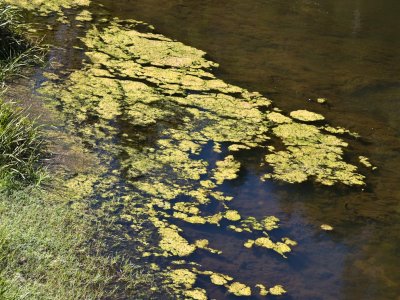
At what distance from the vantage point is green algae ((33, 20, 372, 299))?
3.75 meters

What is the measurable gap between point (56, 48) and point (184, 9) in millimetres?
2253

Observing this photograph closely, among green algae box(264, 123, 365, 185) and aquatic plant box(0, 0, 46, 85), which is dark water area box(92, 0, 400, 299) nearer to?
green algae box(264, 123, 365, 185)

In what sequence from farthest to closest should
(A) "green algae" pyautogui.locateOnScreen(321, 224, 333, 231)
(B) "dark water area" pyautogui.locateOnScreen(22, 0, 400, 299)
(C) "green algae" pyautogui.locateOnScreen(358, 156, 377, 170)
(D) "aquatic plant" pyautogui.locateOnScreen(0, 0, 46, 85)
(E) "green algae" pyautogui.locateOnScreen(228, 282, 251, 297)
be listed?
(D) "aquatic plant" pyautogui.locateOnScreen(0, 0, 46, 85) → (C) "green algae" pyautogui.locateOnScreen(358, 156, 377, 170) → (A) "green algae" pyautogui.locateOnScreen(321, 224, 333, 231) → (B) "dark water area" pyautogui.locateOnScreen(22, 0, 400, 299) → (E) "green algae" pyautogui.locateOnScreen(228, 282, 251, 297)

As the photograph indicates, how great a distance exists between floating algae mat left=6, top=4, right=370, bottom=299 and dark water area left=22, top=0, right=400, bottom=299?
0.09 m

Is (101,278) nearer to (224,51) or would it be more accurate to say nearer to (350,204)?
(350,204)

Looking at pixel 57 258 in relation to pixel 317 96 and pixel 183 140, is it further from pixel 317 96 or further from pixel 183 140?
pixel 317 96

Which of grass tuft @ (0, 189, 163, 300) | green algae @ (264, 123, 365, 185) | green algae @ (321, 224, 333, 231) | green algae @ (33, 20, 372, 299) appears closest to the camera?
grass tuft @ (0, 189, 163, 300)

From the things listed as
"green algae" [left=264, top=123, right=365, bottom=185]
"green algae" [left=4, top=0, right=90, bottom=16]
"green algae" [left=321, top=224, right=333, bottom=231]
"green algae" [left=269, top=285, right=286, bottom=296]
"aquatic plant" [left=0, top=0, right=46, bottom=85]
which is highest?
"aquatic plant" [left=0, top=0, right=46, bottom=85]

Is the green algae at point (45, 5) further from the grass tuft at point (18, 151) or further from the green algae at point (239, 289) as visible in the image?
the green algae at point (239, 289)

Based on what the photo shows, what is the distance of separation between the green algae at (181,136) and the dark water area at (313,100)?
4.4 inches

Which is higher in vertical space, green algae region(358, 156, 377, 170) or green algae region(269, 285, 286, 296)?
green algae region(269, 285, 286, 296)

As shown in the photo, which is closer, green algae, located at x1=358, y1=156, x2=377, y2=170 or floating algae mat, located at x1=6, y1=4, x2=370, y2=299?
floating algae mat, located at x1=6, y1=4, x2=370, y2=299

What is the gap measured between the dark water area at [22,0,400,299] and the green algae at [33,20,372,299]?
0.11m

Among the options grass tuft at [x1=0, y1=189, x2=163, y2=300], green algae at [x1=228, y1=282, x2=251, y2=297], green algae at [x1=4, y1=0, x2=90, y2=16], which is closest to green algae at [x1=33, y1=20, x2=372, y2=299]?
green algae at [x1=228, y1=282, x2=251, y2=297]
